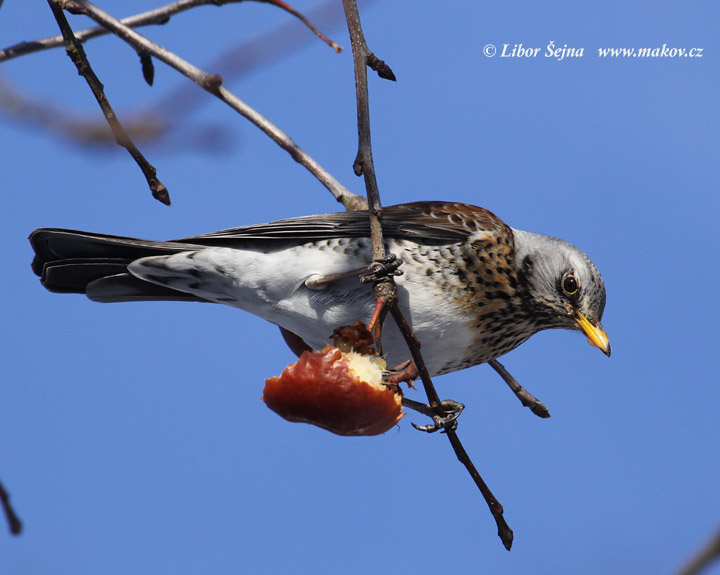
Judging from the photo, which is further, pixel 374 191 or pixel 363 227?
pixel 363 227

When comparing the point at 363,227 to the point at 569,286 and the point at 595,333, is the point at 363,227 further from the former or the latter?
the point at 595,333

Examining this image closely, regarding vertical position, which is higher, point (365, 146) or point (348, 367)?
point (365, 146)

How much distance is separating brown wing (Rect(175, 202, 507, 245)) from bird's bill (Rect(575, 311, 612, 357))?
2.18 ft

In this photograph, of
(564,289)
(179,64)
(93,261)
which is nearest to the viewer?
(179,64)

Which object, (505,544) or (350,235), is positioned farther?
(350,235)

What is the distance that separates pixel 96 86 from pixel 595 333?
8.84 ft

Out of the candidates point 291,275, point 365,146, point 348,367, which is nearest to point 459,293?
point 291,275

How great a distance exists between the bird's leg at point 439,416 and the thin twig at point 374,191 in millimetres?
342

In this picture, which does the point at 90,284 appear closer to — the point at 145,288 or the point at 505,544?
the point at 145,288

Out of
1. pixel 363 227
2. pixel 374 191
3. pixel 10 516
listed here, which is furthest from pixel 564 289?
pixel 10 516

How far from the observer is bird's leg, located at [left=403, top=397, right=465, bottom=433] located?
9.82ft

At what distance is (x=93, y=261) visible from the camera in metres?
3.83

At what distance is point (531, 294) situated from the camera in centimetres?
395

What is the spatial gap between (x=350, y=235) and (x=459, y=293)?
614 mm
